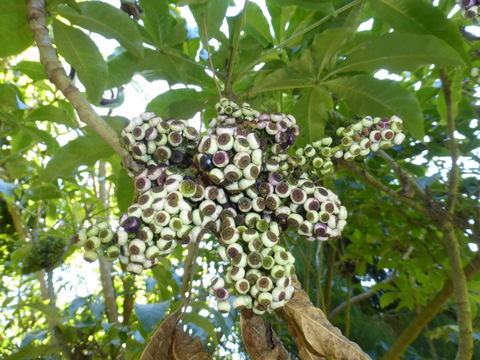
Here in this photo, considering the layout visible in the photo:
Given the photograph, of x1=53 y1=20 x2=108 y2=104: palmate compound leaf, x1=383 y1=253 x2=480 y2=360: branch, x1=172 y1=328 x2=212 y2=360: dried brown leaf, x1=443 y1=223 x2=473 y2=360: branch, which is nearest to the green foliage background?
x1=53 y1=20 x2=108 y2=104: palmate compound leaf

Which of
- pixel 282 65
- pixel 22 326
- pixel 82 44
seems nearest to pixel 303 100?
pixel 282 65

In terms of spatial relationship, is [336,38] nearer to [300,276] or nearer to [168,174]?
[168,174]

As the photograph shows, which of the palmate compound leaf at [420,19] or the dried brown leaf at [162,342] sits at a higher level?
the palmate compound leaf at [420,19]

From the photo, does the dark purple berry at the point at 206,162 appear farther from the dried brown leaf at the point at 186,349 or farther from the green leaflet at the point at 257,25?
the green leaflet at the point at 257,25

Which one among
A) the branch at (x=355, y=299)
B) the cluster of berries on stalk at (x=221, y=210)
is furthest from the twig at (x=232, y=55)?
the branch at (x=355, y=299)

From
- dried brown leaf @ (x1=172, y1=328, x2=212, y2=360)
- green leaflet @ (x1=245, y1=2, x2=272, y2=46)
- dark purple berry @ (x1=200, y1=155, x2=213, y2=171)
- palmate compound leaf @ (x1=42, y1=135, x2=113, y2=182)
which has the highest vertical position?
green leaflet @ (x1=245, y1=2, x2=272, y2=46)

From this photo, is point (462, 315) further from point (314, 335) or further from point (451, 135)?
point (314, 335)

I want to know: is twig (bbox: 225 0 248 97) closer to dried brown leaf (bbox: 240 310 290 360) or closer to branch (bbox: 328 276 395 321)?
dried brown leaf (bbox: 240 310 290 360)
